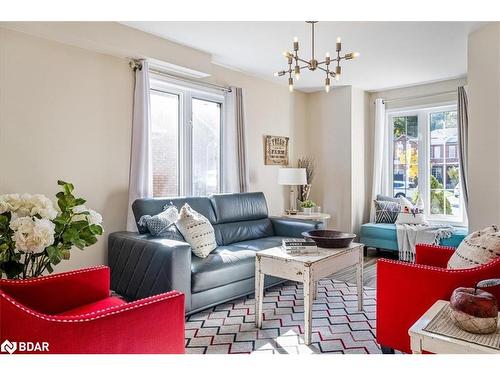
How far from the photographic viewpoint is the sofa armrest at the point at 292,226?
12.7 ft

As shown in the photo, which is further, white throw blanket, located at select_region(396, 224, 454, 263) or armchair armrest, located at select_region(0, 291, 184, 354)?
white throw blanket, located at select_region(396, 224, 454, 263)

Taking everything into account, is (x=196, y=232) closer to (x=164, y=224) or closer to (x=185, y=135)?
(x=164, y=224)

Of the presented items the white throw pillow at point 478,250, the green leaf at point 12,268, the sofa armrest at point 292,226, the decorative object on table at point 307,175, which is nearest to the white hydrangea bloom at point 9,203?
the green leaf at point 12,268

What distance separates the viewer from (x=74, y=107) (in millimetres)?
3076

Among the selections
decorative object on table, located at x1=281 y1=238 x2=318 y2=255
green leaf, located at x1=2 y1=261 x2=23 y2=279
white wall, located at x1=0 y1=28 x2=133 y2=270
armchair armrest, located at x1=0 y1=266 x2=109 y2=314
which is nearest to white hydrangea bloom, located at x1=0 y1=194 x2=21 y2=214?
green leaf, located at x1=2 y1=261 x2=23 y2=279

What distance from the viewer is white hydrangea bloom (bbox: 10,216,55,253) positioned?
1756 millimetres

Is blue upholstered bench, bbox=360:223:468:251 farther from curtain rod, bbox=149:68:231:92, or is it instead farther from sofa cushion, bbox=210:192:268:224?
curtain rod, bbox=149:68:231:92

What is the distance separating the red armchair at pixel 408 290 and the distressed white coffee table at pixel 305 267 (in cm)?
44

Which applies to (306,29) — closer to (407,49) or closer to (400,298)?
(407,49)

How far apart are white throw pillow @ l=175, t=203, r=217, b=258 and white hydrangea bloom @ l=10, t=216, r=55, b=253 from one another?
1339 millimetres

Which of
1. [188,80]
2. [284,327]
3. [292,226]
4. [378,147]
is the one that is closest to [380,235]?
[378,147]

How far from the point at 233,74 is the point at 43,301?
348 centimetres

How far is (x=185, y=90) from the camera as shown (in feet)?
13.2
